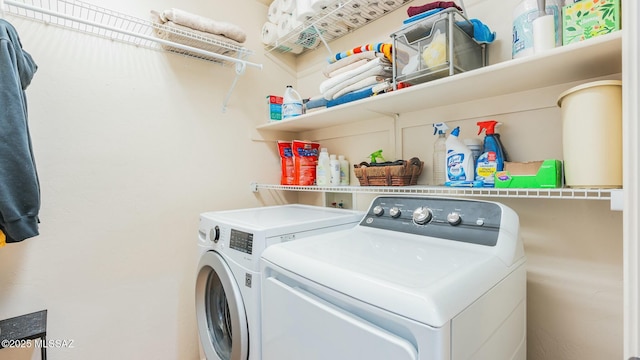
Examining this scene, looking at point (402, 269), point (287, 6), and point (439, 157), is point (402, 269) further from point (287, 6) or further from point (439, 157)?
point (287, 6)

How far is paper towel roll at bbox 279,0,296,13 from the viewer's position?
1.85 meters

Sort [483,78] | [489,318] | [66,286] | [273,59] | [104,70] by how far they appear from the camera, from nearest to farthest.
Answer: [489,318]
[483,78]
[66,286]
[104,70]
[273,59]

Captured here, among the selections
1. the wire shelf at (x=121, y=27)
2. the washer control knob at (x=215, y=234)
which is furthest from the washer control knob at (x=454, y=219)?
the wire shelf at (x=121, y=27)

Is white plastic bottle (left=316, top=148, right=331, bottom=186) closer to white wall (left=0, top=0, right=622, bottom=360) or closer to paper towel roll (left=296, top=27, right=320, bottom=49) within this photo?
white wall (left=0, top=0, right=622, bottom=360)

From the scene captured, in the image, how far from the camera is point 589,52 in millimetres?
857

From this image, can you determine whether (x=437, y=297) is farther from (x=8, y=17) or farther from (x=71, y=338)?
(x=8, y=17)

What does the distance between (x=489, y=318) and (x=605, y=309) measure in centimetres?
65

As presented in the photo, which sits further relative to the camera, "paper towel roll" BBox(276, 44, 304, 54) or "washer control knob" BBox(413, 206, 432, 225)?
"paper towel roll" BBox(276, 44, 304, 54)

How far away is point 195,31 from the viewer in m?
1.60

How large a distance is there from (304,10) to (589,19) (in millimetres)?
1318

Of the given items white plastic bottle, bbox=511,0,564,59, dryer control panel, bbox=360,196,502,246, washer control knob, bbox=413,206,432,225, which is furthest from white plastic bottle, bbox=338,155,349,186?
white plastic bottle, bbox=511,0,564,59

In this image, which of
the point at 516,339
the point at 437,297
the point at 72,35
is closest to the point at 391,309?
the point at 437,297

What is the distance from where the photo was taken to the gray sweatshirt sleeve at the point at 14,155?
3.55 feet

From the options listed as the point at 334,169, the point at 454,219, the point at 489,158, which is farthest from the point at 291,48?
the point at 454,219
